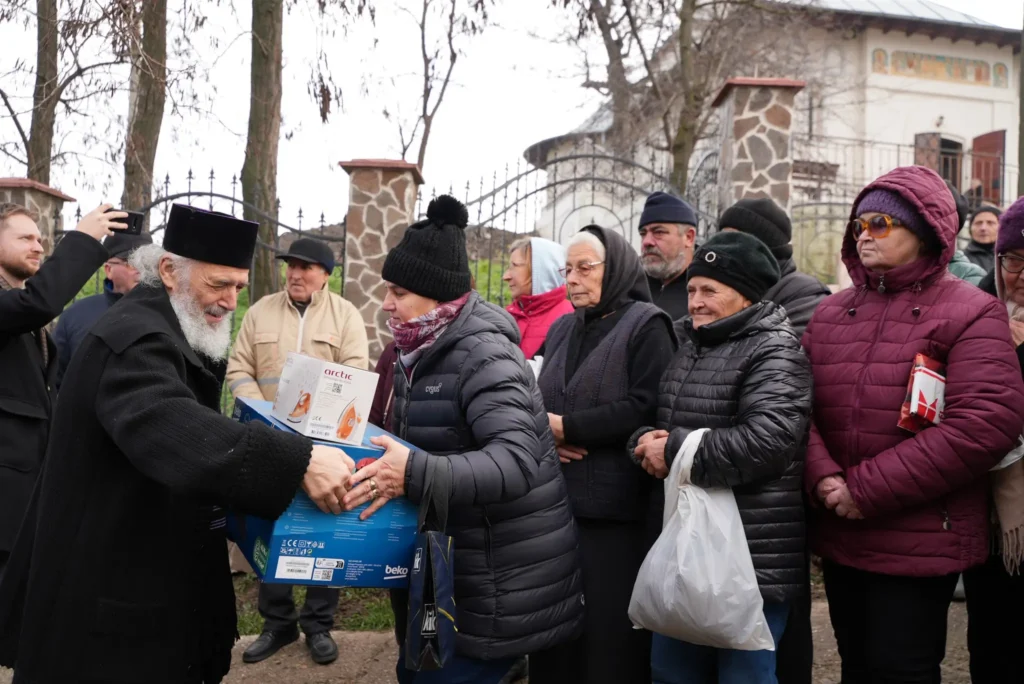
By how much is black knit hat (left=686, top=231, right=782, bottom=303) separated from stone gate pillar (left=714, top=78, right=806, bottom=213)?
15.2 ft

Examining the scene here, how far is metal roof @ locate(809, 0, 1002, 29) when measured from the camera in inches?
918

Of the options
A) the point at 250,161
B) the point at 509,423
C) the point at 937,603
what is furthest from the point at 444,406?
the point at 250,161

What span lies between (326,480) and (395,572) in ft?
1.18

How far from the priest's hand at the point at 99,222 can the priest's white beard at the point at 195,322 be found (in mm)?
1006

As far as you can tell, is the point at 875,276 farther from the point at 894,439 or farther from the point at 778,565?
the point at 778,565

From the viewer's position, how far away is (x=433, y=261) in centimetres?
266

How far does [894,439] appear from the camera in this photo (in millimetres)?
2801

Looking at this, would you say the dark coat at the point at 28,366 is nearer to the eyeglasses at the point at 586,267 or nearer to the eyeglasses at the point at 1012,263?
the eyeglasses at the point at 586,267

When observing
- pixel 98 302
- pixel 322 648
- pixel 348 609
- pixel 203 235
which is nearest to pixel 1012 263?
pixel 203 235

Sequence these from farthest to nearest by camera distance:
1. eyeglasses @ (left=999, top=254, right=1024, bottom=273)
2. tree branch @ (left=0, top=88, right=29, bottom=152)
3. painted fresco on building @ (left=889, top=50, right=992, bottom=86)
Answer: painted fresco on building @ (left=889, top=50, right=992, bottom=86)
tree branch @ (left=0, top=88, right=29, bottom=152)
eyeglasses @ (left=999, top=254, right=1024, bottom=273)

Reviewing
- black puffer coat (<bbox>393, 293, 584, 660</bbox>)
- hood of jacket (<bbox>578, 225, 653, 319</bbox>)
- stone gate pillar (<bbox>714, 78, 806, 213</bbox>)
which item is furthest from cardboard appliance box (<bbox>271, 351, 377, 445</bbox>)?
stone gate pillar (<bbox>714, 78, 806, 213</bbox>)

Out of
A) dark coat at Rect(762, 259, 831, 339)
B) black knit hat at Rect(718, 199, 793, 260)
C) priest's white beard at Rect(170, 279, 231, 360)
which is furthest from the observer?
black knit hat at Rect(718, 199, 793, 260)

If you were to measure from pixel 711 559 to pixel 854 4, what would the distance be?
2522 cm

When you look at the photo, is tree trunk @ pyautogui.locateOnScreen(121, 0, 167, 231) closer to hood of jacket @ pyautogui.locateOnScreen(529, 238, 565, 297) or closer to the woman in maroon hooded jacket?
hood of jacket @ pyautogui.locateOnScreen(529, 238, 565, 297)
